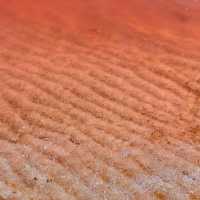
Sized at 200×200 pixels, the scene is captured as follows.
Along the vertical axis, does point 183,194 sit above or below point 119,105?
below

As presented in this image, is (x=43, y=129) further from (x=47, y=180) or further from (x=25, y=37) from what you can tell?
(x=25, y=37)

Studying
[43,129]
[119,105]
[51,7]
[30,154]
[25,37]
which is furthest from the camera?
[51,7]

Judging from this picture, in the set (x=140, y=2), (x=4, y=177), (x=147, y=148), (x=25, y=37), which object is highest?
(x=140, y=2)

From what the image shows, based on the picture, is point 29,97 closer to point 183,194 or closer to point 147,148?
point 147,148

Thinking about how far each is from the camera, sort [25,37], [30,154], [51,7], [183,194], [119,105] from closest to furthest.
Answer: [183,194]
[30,154]
[119,105]
[25,37]
[51,7]

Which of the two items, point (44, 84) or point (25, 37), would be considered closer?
point (44, 84)

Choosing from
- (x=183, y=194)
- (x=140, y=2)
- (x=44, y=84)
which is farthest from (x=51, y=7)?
(x=183, y=194)
